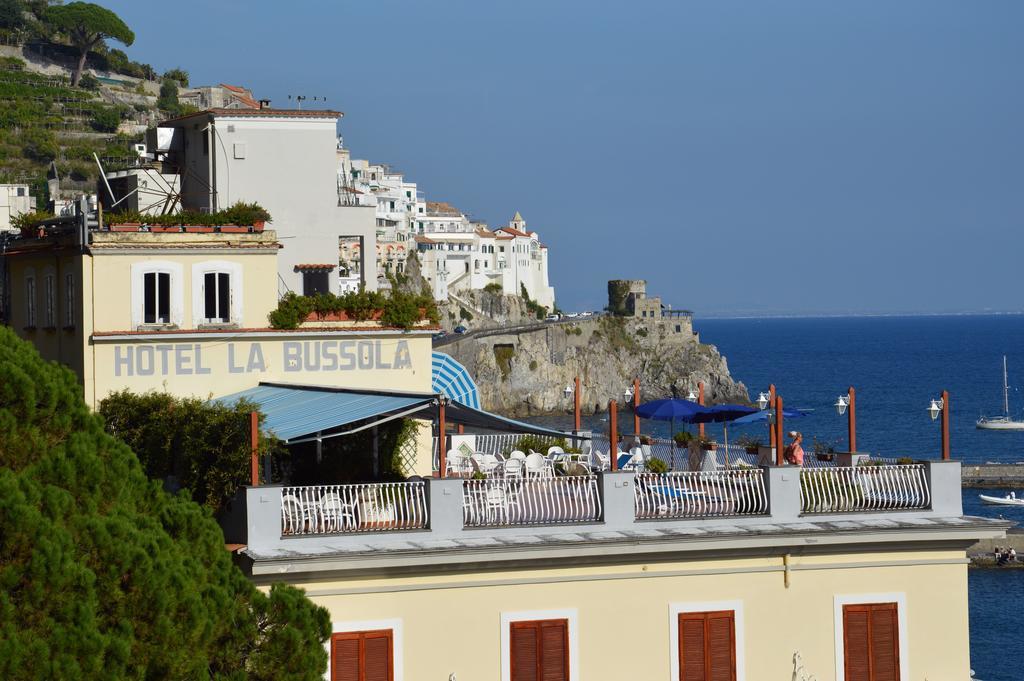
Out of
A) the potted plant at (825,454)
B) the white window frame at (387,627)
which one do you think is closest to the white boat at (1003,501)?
the potted plant at (825,454)

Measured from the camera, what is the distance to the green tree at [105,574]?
13.8 meters

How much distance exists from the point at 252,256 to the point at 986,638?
35201 millimetres

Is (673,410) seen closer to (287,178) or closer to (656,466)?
(656,466)

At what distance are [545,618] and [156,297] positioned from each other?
25.3 ft

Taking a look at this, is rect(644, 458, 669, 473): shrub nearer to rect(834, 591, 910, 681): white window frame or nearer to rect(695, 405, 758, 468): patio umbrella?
rect(834, 591, 910, 681): white window frame

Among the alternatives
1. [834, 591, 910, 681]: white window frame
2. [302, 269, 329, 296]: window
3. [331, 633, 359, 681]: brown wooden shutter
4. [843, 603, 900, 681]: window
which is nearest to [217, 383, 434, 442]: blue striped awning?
[331, 633, 359, 681]: brown wooden shutter

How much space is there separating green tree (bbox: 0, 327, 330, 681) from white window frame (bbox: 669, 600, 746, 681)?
4.44 meters

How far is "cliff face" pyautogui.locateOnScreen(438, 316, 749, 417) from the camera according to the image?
512 ft

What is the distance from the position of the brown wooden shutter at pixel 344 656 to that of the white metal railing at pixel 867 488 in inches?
230

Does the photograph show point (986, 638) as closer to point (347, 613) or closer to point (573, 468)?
point (573, 468)

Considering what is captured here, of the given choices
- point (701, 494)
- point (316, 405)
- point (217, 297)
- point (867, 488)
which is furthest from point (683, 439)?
point (217, 297)

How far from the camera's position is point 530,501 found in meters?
18.9

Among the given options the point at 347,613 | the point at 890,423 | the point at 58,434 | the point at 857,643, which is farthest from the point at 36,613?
the point at 890,423

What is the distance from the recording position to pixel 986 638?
50.9 meters
